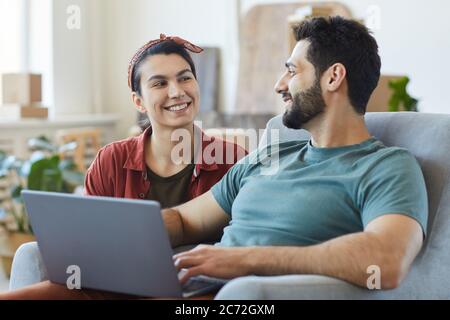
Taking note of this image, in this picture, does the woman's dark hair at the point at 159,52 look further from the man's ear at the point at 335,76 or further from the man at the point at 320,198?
the man's ear at the point at 335,76

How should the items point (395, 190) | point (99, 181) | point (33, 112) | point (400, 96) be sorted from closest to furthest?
point (395, 190)
point (99, 181)
point (400, 96)
point (33, 112)

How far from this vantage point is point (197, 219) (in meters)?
2.07

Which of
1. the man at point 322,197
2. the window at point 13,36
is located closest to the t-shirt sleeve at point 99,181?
the man at point 322,197

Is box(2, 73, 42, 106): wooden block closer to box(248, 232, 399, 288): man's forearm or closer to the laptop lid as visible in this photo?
the laptop lid

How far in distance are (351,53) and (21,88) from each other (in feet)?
10.4

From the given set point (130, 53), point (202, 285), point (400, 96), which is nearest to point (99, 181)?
point (202, 285)

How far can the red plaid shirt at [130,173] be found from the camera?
2160 mm

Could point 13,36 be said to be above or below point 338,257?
above

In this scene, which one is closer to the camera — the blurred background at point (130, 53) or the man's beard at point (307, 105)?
the man's beard at point (307, 105)

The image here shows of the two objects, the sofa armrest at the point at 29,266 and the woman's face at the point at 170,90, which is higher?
the woman's face at the point at 170,90

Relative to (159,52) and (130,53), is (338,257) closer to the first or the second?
(159,52)

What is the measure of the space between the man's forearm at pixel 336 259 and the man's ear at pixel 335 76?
0.48m
